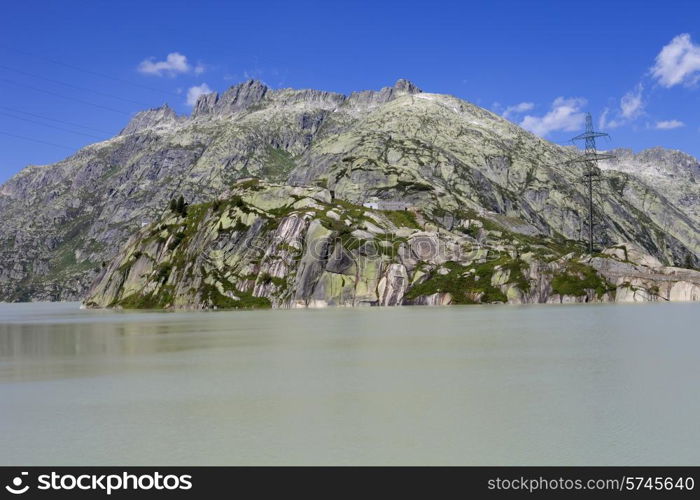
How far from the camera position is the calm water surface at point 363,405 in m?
23.0

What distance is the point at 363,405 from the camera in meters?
31.5

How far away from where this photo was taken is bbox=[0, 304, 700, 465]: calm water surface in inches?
906

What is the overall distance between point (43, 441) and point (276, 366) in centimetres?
2470

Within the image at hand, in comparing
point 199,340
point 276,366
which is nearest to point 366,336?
point 199,340

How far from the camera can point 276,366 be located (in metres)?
49.2
